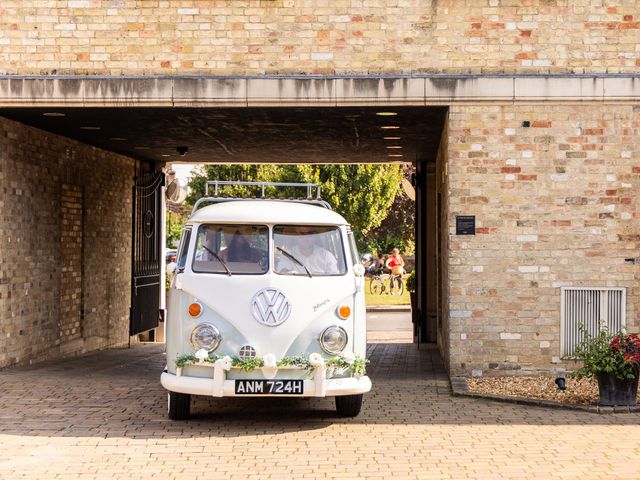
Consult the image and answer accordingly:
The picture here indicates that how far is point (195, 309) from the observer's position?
29.7 ft

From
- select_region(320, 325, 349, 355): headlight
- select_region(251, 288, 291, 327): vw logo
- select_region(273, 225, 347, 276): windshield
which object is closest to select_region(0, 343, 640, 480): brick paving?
select_region(320, 325, 349, 355): headlight

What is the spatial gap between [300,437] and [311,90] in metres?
4.88

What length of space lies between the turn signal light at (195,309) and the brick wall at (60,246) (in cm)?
516

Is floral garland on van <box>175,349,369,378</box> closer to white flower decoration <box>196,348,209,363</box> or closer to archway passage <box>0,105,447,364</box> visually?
white flower decoration <box>196,348,209,363</box>

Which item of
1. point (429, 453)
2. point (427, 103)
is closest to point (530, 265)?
point (427, 103)

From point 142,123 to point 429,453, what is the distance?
754cm

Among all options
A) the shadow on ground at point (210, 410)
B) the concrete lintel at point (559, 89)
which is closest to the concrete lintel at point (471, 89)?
the concrete lintel at point (559, 89)

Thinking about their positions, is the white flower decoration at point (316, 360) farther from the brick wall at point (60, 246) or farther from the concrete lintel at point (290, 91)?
the brick wall at point (60, 246)

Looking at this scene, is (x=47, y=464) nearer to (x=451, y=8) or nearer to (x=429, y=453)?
(x=429, y=453)

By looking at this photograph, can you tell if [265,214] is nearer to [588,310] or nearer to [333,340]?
[333,340]

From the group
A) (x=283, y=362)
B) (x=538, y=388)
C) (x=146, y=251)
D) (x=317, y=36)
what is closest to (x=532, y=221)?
(x=538, y=388)

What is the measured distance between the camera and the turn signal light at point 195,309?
9.04 metres

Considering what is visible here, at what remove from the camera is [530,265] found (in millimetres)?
11992

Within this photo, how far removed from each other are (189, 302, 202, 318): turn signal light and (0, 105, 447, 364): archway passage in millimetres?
3950
